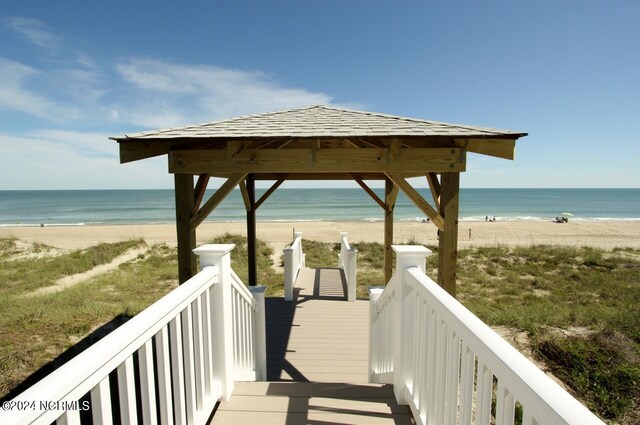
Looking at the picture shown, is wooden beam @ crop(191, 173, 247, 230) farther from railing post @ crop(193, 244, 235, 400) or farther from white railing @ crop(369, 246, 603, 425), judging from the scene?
white railing @ crop(369, 246, 603, 425)

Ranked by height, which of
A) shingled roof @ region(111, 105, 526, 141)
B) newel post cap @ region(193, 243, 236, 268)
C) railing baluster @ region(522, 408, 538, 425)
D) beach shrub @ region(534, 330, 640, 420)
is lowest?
beach shrub @ region(534, 330, 640, 420)

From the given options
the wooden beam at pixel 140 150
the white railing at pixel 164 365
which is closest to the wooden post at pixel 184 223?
the wooden beam at pixel 140 150

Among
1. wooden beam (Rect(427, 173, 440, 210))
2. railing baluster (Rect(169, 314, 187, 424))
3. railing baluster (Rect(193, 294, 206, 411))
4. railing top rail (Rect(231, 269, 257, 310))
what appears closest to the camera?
railing baluster (Rect(169, 314, 187, 424))

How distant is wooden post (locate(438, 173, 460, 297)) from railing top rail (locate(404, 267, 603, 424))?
80.0 inches

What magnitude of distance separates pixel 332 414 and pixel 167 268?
1040 centimetres

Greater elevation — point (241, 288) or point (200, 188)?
point (200, 188)

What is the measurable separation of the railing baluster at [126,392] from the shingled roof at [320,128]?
2673mm

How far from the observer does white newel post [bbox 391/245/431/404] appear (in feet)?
7.57

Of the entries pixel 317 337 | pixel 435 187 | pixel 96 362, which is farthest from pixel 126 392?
pixel 317 337

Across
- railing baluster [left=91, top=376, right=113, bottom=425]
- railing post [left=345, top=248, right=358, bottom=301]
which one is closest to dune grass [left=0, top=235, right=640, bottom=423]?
railing post [left=345, top=248, right=358, bottom=301]

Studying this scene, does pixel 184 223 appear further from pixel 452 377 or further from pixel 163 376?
pixel 452 377

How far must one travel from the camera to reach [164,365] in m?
1.55

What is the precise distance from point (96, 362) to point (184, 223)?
2.82 m

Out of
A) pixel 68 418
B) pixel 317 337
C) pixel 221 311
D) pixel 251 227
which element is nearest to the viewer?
pixel 68 418
